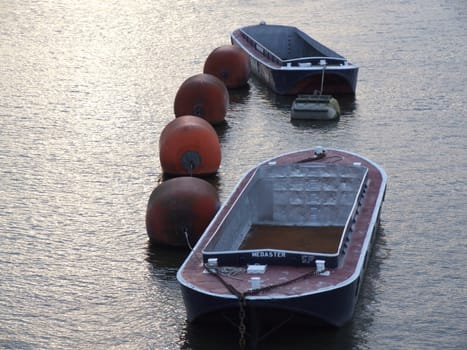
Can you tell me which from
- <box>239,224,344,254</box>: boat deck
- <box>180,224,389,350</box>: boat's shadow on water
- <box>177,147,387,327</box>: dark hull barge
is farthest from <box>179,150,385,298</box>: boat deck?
<box>239,224,344,254</box>: boat deck

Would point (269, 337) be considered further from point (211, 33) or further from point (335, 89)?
point (211, 33)

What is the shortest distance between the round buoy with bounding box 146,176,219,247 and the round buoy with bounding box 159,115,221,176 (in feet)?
16.2

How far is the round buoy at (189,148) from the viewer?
32.0 metres

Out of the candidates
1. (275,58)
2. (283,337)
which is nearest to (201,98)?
(275,58)

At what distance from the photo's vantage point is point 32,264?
2719 centimetres

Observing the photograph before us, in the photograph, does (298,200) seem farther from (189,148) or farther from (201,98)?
(201,98)

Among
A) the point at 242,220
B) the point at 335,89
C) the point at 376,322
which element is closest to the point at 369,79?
the point at 335,89

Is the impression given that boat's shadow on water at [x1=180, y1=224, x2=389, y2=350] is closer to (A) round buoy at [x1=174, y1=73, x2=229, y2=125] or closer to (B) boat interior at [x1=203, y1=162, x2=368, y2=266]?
(B) boat interior at [x1=203, y1=162, x2=368, y2=266]

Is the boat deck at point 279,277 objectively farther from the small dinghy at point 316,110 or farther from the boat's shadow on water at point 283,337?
the small dinghy at point 316,110

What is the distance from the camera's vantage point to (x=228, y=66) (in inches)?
1780

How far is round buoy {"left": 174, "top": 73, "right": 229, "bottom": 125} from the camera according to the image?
1501 inches

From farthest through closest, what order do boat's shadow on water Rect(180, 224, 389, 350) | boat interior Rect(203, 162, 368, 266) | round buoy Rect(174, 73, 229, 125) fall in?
round buoy Rect(174, 73, 229, 125)
boat interior Rect(203, 162, 368, 266)
boat's shadow on water Rect(180, 224, 389, 350)

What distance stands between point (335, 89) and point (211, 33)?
49.2 ft

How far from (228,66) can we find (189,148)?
13738mm
